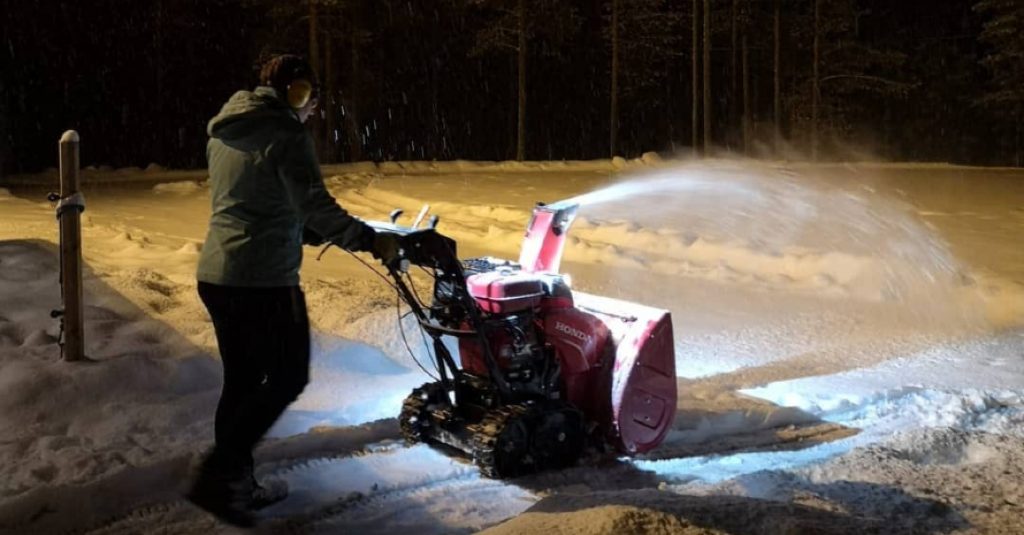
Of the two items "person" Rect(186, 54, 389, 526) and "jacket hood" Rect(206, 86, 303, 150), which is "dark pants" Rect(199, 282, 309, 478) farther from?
"jacket hood" Rect(206, 86, 303, 150)

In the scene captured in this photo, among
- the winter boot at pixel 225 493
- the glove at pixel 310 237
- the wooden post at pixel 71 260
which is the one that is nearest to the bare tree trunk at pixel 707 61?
the wooden post at pixel 71 260

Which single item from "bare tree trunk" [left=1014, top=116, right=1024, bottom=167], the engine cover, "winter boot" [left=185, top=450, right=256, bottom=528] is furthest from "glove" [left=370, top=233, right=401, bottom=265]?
"bare tree trunk" [left=1014, top=116, right=1024, bottom=167]

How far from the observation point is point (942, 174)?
26547 millimetres

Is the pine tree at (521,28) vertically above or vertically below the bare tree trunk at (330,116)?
above

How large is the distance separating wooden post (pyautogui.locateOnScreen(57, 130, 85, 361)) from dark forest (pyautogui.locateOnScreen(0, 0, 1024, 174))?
21.9 m

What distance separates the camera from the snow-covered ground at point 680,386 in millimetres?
4352

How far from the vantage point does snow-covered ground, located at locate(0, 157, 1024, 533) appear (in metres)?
4.35

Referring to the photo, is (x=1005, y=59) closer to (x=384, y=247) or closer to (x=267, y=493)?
(x=384, y=247)

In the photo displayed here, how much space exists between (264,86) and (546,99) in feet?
115

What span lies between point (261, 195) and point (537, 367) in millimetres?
1706

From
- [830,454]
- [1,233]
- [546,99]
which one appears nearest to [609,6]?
[546,99]

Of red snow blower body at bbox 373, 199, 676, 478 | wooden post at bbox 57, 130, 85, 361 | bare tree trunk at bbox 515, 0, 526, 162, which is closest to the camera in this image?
red snow blower body at bbox 373, 199, 676, 478

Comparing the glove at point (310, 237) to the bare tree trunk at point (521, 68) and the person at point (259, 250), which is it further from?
the bare tree trunk at point (521, 68)

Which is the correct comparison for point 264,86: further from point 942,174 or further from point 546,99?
point 546,99
